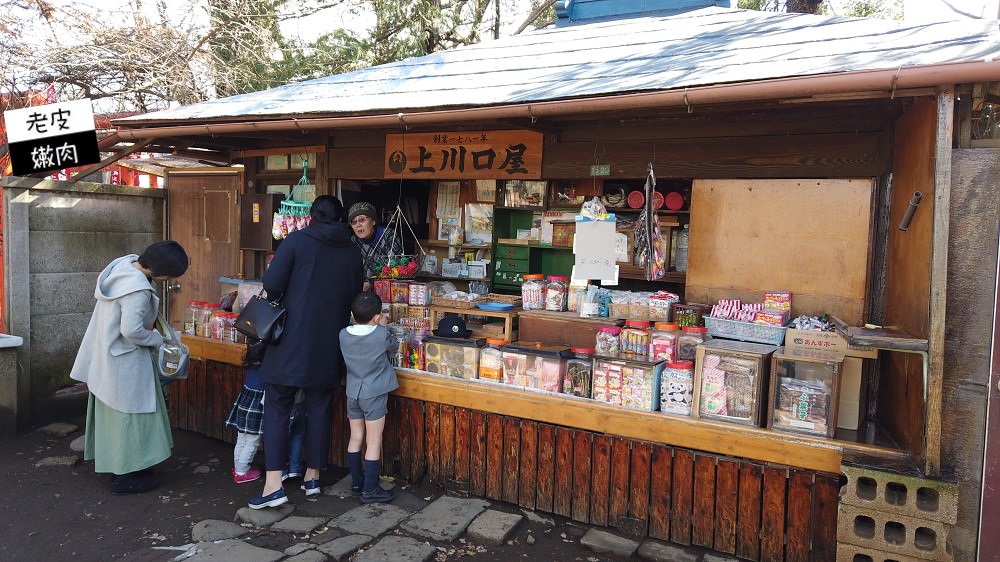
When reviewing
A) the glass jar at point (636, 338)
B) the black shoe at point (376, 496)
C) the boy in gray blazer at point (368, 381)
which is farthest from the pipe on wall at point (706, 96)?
the black shoe at point (376, 496)

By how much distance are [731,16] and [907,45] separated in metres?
2.64

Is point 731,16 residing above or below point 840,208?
above

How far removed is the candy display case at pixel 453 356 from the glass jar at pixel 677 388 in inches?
60.5

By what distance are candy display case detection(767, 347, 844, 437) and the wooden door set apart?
6482 mm

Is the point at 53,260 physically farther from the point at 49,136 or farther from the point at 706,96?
the point at 706,96

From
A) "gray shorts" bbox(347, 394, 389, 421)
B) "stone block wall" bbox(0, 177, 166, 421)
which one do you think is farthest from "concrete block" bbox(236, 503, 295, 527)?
"stone block wall" bbox(0, 177, 166, 421)

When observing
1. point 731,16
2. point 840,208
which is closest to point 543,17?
point 731,16

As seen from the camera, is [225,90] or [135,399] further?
[225,90]

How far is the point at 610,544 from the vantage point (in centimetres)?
437

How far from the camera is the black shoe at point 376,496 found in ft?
16.5

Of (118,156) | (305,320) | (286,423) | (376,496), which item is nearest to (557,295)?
(305,320)

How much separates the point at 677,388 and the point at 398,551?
2182 mm

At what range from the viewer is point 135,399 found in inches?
195

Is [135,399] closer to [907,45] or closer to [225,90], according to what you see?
[907,45]
